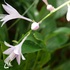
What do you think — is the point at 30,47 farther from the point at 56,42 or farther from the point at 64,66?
the point at 64,66

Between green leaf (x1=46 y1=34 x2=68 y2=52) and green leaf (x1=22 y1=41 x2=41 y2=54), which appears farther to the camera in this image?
green leaf (x1=46 y1=34 x2=68 y2=52)

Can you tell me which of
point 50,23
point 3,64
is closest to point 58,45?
point 50,23

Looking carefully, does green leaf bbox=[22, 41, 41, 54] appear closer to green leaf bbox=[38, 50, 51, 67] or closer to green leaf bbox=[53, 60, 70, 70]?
green leaf bbox=[38, 50, 51, 67]

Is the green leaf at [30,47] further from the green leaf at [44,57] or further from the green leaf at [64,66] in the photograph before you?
the green leaf at [64,66]

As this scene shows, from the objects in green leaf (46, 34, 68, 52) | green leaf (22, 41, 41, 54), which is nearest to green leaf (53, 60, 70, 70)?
green leaf (46, 34, 68, 52)

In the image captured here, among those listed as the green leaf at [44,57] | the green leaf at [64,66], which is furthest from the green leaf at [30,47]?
the green leaf at [64,66]

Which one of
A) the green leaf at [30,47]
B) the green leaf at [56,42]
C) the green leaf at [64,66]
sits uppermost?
the green leaf at [30,47]

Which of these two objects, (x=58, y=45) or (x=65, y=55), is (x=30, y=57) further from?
(x=65, y=55)

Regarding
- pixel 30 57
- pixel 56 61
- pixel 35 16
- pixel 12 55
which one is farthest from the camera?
pixel 56 61

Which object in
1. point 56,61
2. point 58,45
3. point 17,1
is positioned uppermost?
point 17,1
